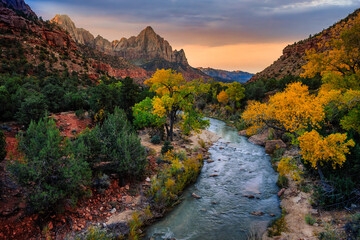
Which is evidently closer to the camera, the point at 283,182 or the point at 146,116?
the point at 283,182

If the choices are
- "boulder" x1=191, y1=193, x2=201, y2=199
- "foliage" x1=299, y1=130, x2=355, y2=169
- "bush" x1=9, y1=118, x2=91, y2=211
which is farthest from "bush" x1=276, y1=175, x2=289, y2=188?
"bush" x1=9, y1=118, x2=91, y2=211

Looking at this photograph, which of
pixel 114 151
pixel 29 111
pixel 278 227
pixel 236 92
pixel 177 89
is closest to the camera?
pixel 278 227

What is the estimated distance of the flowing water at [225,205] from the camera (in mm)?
9531

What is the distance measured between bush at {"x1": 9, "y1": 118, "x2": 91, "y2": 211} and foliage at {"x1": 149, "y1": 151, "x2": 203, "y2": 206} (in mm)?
4487

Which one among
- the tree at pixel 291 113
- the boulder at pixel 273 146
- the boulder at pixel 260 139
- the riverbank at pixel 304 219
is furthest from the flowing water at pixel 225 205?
the boulder at pixel 260 139

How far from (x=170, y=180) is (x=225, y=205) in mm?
3997

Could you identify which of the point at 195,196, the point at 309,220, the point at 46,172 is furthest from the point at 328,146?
the point at 46,172

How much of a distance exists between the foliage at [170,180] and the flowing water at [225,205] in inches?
27.8

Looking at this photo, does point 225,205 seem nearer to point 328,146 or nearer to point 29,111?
point 328,146

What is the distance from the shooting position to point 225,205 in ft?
40.0

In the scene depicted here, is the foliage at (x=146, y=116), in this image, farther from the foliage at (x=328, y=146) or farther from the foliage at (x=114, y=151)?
the foliage at (x=328, y=146)

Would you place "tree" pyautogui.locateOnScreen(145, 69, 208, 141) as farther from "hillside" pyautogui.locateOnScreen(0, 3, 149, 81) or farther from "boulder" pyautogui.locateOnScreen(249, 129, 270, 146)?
"hillside" pyautogui.locateOnScreen(0, 3, 149, 81)

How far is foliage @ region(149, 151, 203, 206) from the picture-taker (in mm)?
11132

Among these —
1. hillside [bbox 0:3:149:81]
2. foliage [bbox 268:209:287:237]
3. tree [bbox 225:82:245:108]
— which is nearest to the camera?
foliage [bbox 268:209:287:237]
